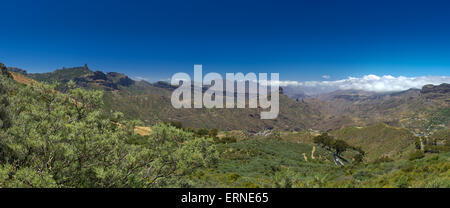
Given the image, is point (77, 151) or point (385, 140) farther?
point (385, 140)

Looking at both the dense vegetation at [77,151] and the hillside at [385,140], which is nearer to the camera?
the dense vegetation at [77,151]

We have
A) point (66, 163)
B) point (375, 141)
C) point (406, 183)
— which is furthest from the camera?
point (375, 141)

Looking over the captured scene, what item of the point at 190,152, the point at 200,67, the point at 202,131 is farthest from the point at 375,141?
the point at 190,152

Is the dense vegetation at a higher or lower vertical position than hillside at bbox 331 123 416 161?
higher

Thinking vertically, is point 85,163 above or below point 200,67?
below

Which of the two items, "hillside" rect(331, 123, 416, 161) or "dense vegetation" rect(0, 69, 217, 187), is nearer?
"dense vegetation" rect(0, 69, 217, 187)

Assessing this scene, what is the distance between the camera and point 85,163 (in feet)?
35.8

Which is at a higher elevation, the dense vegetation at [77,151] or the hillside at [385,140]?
the dense vegetation at [77,151]

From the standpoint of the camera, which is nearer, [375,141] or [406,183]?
[406,183]

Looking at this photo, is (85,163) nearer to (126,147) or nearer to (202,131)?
(126,147)

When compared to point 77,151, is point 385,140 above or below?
below
